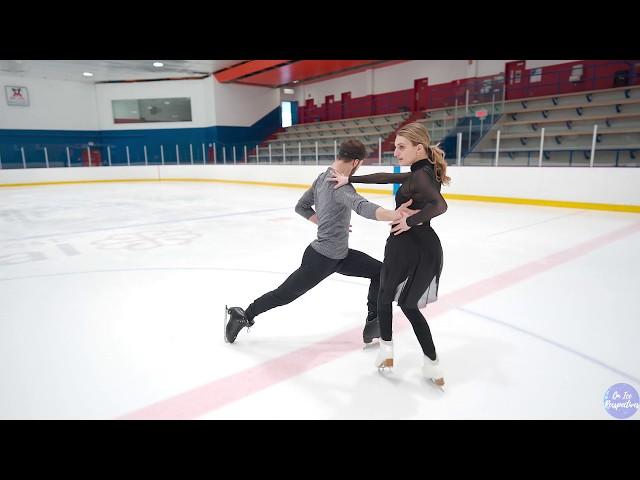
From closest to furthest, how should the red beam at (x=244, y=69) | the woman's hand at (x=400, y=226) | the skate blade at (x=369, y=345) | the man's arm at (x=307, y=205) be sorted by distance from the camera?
the woman's hand at (x=400, y=226)
the man's arm at (x=307, y=205)
the skate blade at (x=369, y=345)
the red beam at (x=244, y=69)

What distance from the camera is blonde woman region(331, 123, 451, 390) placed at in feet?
5.26

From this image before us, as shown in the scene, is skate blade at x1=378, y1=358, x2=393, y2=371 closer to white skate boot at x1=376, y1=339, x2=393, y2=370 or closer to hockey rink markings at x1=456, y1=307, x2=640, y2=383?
white skate boot at x1=376, y1=339, x2=393, y2=370

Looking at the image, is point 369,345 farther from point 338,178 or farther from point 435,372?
point 338,178

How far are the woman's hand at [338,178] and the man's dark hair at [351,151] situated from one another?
77 millimetres

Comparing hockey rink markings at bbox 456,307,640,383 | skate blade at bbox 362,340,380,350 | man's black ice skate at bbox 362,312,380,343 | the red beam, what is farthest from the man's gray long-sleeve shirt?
the red beam

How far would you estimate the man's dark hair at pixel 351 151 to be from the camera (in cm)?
184

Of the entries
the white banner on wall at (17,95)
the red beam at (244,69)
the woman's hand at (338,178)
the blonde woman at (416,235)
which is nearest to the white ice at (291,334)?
the blonde woman at (416,235)

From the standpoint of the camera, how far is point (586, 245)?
4.48 m

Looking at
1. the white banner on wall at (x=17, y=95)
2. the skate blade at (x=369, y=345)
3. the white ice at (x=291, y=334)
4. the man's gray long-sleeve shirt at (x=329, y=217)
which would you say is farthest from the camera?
the white banner on wall at (x=17, y=95)

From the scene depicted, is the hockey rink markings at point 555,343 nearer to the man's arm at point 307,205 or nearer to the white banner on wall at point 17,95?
the man's arm at point 307,205

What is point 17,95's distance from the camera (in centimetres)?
1698

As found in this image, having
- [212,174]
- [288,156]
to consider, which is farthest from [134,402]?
[212,174]
